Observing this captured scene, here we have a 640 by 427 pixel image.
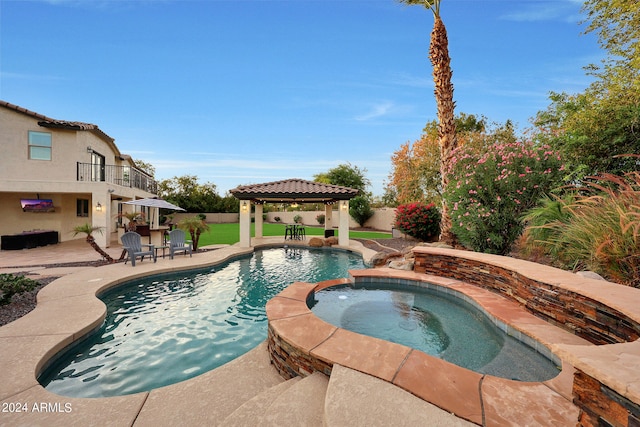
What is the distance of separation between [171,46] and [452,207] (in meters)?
15.5

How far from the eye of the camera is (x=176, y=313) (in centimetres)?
506

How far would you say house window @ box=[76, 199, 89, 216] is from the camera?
15890mm

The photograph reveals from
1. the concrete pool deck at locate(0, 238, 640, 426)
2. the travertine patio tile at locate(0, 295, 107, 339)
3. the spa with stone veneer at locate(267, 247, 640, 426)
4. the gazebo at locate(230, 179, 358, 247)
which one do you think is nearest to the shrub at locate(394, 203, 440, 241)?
the gazebo at locate(230, 179, 358, 247)

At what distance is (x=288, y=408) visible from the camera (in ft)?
6.66

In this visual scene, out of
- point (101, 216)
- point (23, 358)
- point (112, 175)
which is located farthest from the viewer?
point (112, 175)

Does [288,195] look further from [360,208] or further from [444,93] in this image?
[360,208]

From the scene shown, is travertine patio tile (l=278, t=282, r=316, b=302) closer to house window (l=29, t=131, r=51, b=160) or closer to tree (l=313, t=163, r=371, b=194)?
house window (l=29, t=131, r=51, b=160)

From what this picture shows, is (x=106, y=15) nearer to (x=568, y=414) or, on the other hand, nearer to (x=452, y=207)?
(x=452, y=207)

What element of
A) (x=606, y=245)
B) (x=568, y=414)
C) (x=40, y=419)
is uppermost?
(x=606, y=245)

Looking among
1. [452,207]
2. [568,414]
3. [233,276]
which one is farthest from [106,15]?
[568,414]

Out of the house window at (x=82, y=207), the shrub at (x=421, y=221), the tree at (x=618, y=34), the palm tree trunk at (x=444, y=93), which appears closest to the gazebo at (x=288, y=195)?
the shrub at (x=421, y=221)

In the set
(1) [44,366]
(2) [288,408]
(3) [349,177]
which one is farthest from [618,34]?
(3) [349,177]

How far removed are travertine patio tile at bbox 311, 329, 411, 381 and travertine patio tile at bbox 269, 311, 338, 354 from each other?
9cm

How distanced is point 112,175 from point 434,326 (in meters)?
20.0
